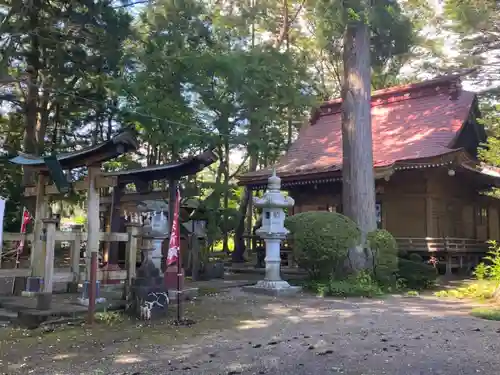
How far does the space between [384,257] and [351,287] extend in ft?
4.73

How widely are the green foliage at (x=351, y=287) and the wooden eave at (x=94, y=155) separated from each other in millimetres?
5721

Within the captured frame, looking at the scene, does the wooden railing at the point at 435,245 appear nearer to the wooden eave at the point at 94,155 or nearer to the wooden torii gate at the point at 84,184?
the wooden torii gate at the point at 84,184

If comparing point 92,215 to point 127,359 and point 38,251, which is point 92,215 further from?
point 127,359

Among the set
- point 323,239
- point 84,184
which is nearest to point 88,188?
point 84,184

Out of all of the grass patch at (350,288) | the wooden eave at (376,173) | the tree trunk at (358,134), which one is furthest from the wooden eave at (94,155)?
the wooden eave at (376,173)

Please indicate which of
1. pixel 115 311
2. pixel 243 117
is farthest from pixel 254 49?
pixel 115 311

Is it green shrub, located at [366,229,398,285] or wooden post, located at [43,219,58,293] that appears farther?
green shrub, located at [366,229,398,285]

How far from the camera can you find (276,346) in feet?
20.0

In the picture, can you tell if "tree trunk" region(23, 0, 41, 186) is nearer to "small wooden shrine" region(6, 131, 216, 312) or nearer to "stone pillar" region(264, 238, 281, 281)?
"small wooden shrine" region(6, 131, 216, 312)

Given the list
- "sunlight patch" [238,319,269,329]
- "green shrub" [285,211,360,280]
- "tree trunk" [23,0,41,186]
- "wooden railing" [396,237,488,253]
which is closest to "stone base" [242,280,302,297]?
"green shrub" [285,211,360,280]

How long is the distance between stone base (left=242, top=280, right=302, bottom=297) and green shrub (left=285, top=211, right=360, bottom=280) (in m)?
0.81

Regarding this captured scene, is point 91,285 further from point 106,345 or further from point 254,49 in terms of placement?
point 254,49

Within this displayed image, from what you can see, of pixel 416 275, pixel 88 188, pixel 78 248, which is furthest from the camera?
pixel 416 275

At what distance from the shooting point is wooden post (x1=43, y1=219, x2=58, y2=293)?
7.65m
